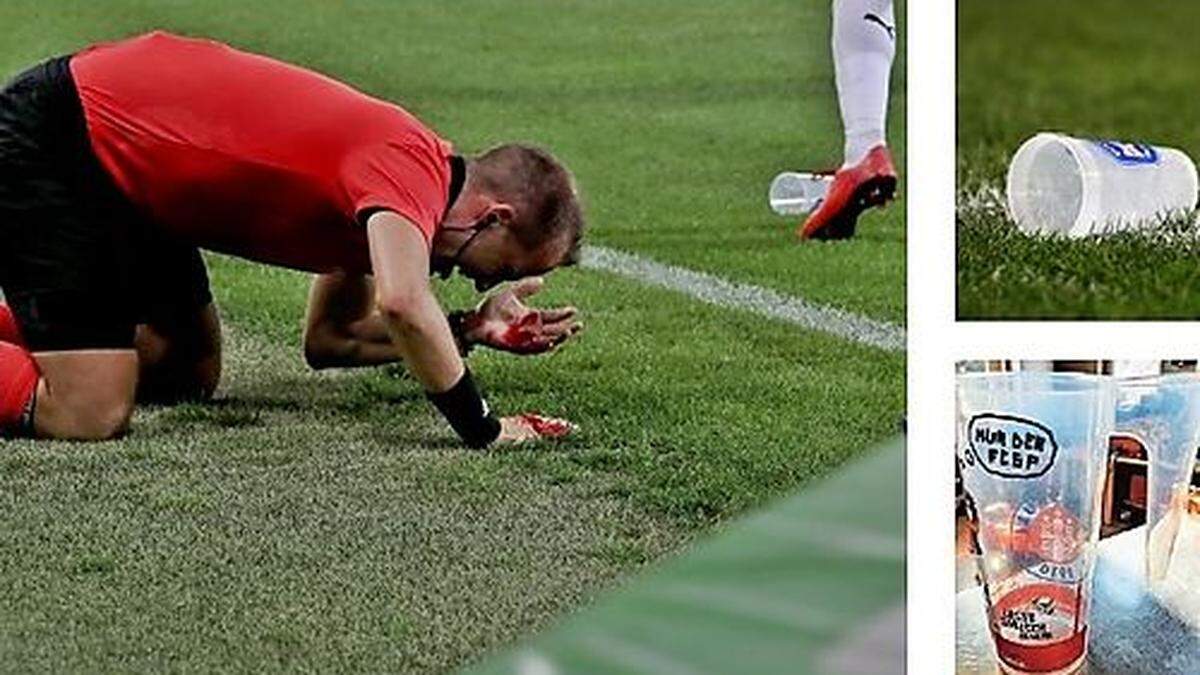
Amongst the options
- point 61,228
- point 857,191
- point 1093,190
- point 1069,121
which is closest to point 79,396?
point 61,228

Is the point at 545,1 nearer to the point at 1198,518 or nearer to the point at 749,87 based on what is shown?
the point at 749,87

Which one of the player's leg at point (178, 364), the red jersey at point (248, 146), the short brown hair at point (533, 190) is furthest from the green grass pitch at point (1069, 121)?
the player's leg at point (178, 364)

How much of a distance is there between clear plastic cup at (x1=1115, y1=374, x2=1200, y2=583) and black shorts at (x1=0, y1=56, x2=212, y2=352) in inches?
28.7

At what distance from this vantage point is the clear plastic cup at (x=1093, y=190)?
1749 mm

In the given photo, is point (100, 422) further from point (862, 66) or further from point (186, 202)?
point (862, 66)

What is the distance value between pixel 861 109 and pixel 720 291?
0.19 meters

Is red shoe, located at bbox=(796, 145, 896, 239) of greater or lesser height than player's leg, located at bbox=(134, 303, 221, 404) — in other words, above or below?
above

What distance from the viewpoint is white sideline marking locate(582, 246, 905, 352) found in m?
1.80

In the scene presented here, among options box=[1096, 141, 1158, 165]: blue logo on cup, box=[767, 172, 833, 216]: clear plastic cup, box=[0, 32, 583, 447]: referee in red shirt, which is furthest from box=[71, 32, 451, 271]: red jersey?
box=[1096, 141, 1158, 165]: blue logo on cup

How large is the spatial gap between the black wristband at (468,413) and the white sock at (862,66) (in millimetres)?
344

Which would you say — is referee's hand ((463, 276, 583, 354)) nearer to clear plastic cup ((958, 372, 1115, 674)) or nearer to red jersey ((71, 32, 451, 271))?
red jersey ((71, 32, 451, 271))

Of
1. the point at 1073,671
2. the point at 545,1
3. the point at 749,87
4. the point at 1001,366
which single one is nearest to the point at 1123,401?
the point at 1001,366

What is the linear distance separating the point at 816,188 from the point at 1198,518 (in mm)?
394

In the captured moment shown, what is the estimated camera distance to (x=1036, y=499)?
1645mm
